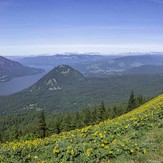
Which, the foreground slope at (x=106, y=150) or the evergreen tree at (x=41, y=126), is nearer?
the foreground slope at (x=106, y=150)

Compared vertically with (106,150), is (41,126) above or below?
below

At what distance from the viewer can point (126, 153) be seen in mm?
12477

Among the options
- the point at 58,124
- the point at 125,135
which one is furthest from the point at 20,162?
the point at 58,124

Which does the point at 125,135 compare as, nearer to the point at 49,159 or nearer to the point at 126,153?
the point at 126,153

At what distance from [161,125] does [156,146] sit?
4.29 m

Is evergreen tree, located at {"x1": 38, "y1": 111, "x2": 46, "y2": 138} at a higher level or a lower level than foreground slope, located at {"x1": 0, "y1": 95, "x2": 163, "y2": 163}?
lower

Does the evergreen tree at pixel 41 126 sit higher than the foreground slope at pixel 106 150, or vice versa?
the foreground slope at pixel 106 150

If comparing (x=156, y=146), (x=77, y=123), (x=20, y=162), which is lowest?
(x=77, y=123)

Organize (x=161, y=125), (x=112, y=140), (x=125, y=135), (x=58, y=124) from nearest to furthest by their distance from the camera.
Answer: (x=112, y=140), (x=125, y=135), (x=161, y=125), (x=58, y=124)

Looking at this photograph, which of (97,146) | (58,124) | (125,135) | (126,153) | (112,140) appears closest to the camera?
(126,153)

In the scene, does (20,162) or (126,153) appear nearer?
(126,153)

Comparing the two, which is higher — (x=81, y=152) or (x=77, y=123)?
(x=81, y=152)

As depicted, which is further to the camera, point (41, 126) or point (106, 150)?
point (41, 126)

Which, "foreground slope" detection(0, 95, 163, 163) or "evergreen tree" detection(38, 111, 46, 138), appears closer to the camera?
"foreground slope" detection(0, 95, 163, 163)
